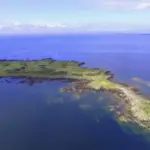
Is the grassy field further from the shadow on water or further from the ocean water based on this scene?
the shadow on water

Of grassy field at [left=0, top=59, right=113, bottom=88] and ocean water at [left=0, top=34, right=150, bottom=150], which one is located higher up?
ocean water at [left=0, top=34, right=150, bottom=150]

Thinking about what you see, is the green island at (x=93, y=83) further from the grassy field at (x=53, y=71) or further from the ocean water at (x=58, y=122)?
the ocean water at (x=58, y=122)

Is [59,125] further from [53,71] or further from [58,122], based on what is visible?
[53,71]

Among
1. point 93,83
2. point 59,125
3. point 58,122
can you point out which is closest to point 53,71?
point 93,83

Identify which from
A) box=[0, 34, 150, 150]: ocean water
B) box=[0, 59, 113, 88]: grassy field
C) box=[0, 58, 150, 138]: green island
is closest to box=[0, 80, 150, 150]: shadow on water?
box=[0, 34, 150, 150]: ocean water

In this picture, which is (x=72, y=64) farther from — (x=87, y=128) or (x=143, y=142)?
(x=143, y=142)

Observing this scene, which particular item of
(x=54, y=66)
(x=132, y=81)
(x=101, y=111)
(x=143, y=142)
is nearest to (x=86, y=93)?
(x=101, y=111)
